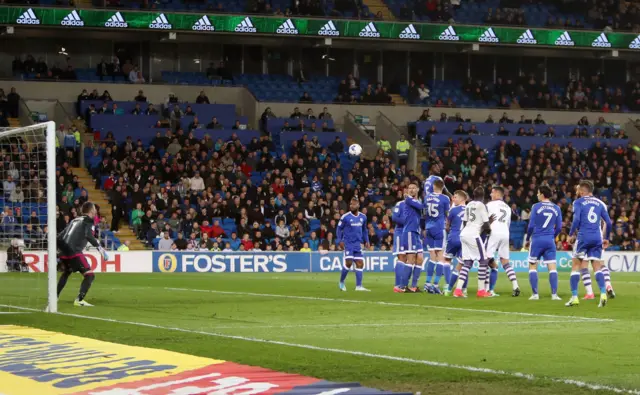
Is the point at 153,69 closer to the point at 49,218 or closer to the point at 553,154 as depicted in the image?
the point at 553,154

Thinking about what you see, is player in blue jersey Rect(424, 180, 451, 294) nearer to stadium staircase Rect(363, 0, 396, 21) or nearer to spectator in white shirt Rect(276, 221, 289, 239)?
spectator in white shirt Rect(276, 221, 289, 239)

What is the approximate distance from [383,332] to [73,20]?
108 ft

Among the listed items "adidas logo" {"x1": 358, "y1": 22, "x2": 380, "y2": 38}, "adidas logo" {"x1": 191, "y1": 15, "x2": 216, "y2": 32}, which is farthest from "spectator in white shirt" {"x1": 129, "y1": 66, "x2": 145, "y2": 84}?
"adidas logo" {"x1": 358, "y1": 22, "x2": 380, "y2": 38}

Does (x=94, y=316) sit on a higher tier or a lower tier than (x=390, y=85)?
lower

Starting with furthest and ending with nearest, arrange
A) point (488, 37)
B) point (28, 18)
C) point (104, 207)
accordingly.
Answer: point (488, 37) < point (28, 18) < point (104, 207)

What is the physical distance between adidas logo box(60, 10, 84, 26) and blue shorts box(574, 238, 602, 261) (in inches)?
1150

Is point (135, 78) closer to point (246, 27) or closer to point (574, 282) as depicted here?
point (246, 27)

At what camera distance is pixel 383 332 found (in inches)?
562

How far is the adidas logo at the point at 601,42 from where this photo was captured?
52250mm

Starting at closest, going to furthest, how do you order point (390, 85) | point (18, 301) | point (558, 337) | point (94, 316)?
point (558, 337)
point (94, 316)
point (18, 301)
point (390, 85)

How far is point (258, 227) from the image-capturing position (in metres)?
37.1

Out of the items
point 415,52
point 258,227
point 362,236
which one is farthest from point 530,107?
point 362,236

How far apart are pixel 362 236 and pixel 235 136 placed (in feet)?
63.6

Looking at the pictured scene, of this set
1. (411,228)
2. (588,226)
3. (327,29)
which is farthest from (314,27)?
(588,226)
